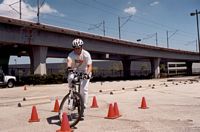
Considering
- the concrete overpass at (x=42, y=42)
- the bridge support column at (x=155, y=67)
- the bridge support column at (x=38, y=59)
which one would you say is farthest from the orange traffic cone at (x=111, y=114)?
the bridge support column at (x=155, y=67)

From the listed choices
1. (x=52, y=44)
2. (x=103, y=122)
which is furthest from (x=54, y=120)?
(x=52, y=44)

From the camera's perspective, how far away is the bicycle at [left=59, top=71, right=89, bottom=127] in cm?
700

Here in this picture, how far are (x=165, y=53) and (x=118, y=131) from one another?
5991cm

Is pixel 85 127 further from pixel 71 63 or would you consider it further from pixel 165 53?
pixel 165 53

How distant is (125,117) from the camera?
25.6 feet

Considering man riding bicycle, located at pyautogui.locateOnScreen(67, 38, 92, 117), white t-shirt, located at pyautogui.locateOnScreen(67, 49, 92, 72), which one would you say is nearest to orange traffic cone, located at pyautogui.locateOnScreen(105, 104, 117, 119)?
man riding bicycle, located at pyautogui.locateOnScreen(67, 38, 92, 117)

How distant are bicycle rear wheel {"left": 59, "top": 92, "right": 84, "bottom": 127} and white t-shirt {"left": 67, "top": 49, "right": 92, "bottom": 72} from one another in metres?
0.77

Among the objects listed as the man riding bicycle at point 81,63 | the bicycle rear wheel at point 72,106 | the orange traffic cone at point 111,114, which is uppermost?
the man riding bicycle at point 81,63

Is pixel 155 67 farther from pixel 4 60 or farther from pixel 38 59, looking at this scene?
pixel 38 59

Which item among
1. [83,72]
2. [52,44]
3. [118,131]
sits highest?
[52,44]

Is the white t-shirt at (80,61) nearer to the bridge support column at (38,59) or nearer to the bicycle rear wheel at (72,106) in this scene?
the bicycle rear wheel at (72,106)

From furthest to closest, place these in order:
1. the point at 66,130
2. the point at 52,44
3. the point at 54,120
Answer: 1. the point at 52,44
2. the point at 54,120
3. the point at 66,130

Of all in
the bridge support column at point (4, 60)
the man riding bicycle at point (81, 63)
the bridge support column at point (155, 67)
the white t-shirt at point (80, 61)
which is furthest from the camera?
the bridge support column at point (155, 67)

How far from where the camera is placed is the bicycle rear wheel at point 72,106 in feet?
22.9
